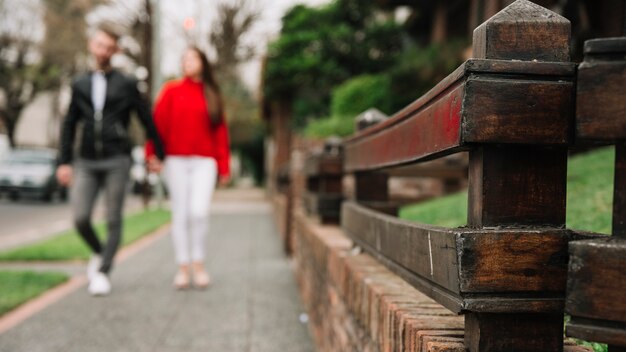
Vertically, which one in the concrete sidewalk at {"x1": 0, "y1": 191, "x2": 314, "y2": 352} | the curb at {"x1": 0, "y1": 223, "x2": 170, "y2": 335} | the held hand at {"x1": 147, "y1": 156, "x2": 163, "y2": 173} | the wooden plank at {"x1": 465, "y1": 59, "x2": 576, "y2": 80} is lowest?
the curb at {"x1": 0, "y1": 223, "x2": 170, "y2": 335}

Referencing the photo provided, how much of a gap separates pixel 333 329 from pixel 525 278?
1688 mm

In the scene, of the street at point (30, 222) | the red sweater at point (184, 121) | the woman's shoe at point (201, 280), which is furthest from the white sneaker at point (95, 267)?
the street at point (30, 222)

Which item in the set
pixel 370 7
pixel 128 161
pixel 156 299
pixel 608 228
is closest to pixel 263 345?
pixel 156 299

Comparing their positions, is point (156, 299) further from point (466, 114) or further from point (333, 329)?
point (466, 114)

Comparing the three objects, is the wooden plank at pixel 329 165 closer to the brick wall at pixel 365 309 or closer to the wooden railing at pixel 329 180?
the wooden railing at pixel 329 180

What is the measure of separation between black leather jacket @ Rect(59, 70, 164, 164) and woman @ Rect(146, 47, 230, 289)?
6.4 inches

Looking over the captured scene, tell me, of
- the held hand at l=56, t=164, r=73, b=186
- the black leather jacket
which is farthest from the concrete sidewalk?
the black leather jacket

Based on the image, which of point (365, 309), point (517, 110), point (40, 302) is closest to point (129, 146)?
point (40, 302)

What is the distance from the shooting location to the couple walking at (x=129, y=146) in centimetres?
478

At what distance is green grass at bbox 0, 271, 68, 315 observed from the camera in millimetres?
4398

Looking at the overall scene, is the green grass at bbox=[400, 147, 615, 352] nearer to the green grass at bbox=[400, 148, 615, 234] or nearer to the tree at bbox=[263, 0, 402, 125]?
the green grass at bbox=[400, 148, 615, 234]

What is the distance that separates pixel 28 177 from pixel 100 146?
1717 centimetres

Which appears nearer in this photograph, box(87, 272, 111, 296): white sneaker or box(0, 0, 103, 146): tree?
box(87, 272, 111, 296): white sneaker

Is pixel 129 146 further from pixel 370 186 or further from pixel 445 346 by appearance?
pixel 445 346
